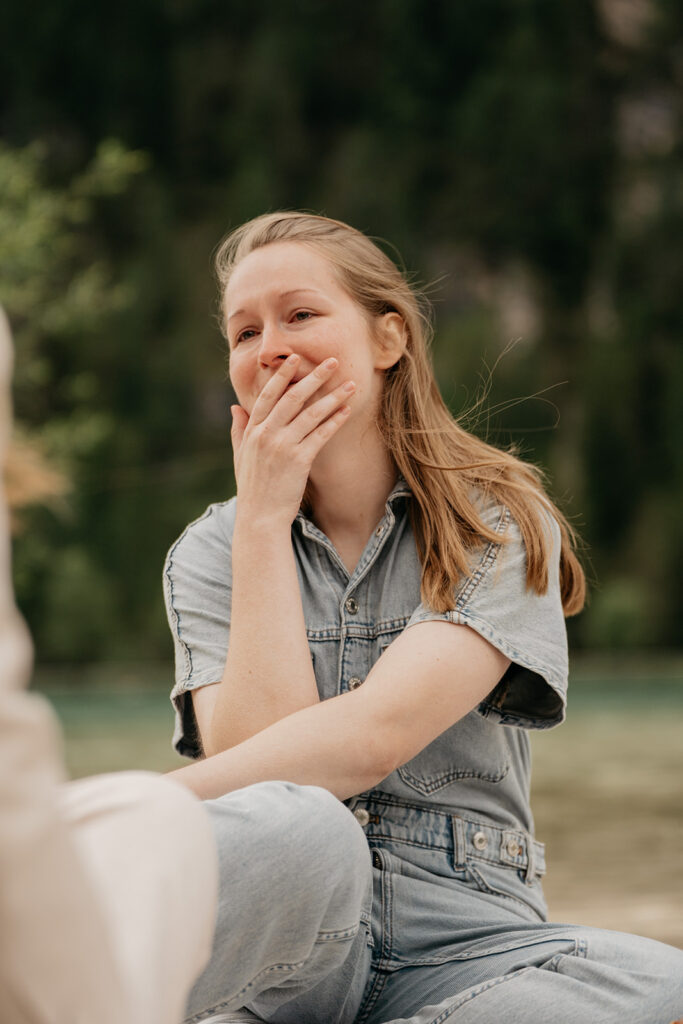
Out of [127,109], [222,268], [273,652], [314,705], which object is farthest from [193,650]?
[127,109]

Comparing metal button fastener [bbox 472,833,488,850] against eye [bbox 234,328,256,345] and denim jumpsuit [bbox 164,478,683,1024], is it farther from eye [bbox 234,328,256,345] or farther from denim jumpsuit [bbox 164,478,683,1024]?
eye [bbox 234,328,256,345]

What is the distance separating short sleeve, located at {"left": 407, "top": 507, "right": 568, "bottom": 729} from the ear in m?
0.32

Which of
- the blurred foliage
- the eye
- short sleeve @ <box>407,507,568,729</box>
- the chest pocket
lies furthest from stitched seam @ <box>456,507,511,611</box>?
the blurred foliage

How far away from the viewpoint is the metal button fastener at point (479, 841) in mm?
1776

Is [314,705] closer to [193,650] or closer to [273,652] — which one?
[273,652]

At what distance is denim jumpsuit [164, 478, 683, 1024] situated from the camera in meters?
1.24

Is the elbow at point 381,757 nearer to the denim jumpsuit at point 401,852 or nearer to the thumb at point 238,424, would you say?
the denim jumpsuit at point 401,852

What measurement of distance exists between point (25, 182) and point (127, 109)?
42.7 ft

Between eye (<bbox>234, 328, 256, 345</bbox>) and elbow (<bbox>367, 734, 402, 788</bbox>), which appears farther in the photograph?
eye (<bbox>234, 328, 256, 345</bbox>)

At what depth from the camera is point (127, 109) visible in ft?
70.4

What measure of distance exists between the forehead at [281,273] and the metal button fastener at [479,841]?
81 centimetres

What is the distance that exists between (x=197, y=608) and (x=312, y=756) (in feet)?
1.52

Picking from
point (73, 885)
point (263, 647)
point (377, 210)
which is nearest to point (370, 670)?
point (263, 647)

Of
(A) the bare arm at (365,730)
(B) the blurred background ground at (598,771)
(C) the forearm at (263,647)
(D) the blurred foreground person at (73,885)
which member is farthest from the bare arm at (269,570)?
(B) the blurred background ground at (598,771)
